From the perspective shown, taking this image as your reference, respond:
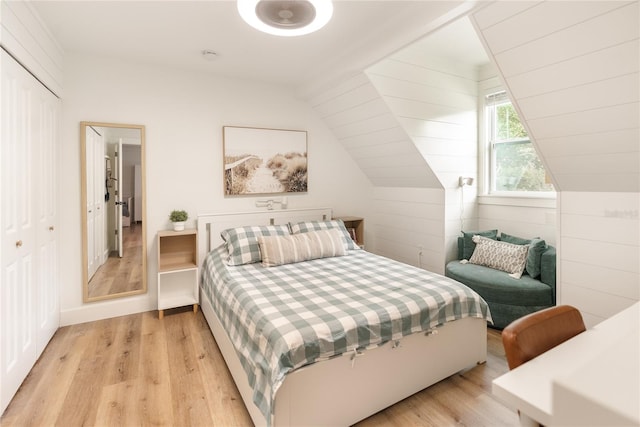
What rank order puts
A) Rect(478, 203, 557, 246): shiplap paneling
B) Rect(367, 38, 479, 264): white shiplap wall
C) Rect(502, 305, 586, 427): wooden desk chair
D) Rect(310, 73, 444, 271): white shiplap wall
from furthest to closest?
Rect(310, 73, 444, 271): white shiplap wall → Rect(478, 203, 557, 246): shiplap paneling → Rect(367, 38, 479, 264): white shiplap wall → Rect(502, 305, 586, 427): wooden desk chair

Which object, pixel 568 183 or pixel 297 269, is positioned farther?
pixel 297 269

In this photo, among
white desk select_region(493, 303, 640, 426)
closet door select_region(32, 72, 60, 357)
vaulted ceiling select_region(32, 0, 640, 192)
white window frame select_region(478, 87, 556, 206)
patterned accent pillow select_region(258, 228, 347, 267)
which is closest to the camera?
white desk select_region(493, 303, 640, 426)

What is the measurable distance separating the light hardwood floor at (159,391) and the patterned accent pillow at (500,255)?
612mm

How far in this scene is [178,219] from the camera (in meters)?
3.29

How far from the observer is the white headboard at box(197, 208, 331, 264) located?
11.3ft

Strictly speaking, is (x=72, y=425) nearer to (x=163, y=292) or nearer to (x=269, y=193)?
(x=163, y=292)

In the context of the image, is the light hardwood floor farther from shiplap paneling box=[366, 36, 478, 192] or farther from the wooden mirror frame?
shiplap paneling box=[366, 36, 478, 192]

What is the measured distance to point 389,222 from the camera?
435 cm

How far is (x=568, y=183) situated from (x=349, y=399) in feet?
7.30

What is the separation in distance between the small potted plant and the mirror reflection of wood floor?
1.03 ft

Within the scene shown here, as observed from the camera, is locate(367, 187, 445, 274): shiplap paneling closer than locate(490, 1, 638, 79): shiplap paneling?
No

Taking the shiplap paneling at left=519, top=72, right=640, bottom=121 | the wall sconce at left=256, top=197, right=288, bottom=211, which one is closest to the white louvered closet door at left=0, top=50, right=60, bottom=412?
the wall sconce at left=256, top=197, right=288, bottom=211

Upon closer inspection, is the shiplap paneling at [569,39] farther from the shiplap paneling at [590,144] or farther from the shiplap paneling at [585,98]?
the shiplap paneling at [590,144]

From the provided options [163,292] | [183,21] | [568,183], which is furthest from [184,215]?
[568,183]
